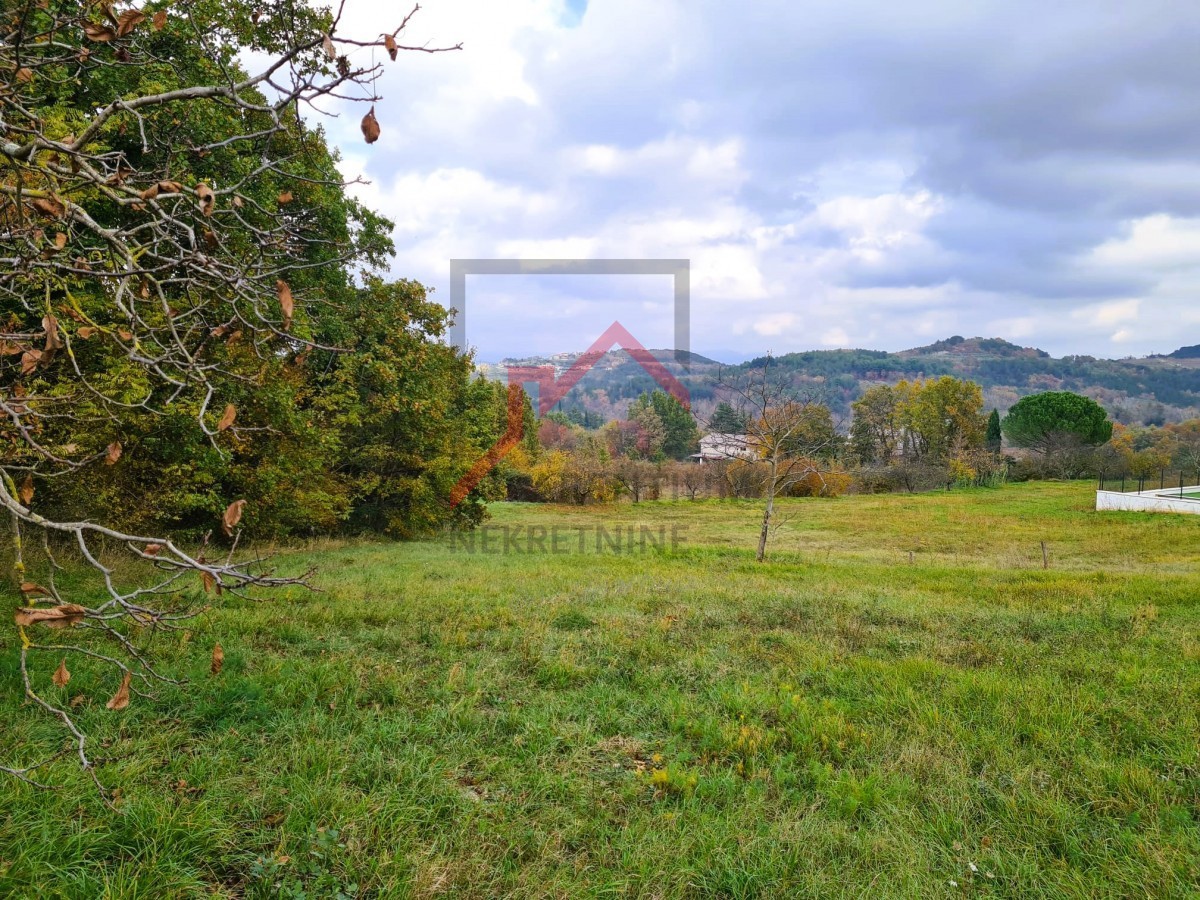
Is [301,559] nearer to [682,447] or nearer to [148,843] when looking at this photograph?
[148,843]

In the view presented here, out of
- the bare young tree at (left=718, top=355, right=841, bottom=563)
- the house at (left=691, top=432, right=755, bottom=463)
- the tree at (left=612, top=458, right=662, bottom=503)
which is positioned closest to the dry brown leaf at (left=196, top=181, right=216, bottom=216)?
the house at (left=691, top=432, right=755, bottom=463)

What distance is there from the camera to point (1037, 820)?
10.2 feet

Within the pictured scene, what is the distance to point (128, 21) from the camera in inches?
75.0

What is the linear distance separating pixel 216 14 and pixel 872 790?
13055 mm

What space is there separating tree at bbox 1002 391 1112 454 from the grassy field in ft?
180

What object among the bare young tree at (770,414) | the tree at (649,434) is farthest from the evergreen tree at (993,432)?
the bare young tree at (770,414)

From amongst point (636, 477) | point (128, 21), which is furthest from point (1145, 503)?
point (128, 21)

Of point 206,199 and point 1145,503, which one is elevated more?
point 206,199

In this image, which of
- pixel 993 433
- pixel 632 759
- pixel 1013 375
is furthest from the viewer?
pixel 1013 375

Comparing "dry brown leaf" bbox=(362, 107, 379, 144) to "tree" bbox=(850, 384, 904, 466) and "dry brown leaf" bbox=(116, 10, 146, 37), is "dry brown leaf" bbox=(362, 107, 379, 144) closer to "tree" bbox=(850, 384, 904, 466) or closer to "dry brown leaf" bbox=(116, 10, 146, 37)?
"dry brown leaf" bbox=(116, 10, 146, 37)

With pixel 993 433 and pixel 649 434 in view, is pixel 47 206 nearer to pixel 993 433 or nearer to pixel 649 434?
pixel 649 434

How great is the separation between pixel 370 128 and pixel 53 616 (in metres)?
1.78

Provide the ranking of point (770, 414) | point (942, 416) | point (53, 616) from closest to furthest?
point (53, 616) < point (770, 414) < point (942, 416)

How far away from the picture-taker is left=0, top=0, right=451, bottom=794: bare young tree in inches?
77.2
